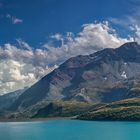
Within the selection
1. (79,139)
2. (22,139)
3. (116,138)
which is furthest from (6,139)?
(116,138)

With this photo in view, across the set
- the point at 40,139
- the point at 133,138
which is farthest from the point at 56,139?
the point at 133,138

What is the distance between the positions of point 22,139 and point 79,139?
95.9 feet

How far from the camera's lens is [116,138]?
607 ft

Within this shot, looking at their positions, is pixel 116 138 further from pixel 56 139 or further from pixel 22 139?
pixel 22 139

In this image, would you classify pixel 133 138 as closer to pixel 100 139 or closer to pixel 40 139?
pixel 100 139

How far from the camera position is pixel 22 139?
180375 millimetres

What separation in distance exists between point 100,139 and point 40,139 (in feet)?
104

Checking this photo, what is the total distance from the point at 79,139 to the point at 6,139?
3774cm

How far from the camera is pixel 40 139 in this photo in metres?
185

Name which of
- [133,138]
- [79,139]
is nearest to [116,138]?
[133,138]

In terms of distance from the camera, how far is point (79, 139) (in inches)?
6993

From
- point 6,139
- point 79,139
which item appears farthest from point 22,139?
point 79,139

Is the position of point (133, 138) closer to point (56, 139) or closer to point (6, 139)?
point (56, 139)

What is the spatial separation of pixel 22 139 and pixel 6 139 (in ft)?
27.9
